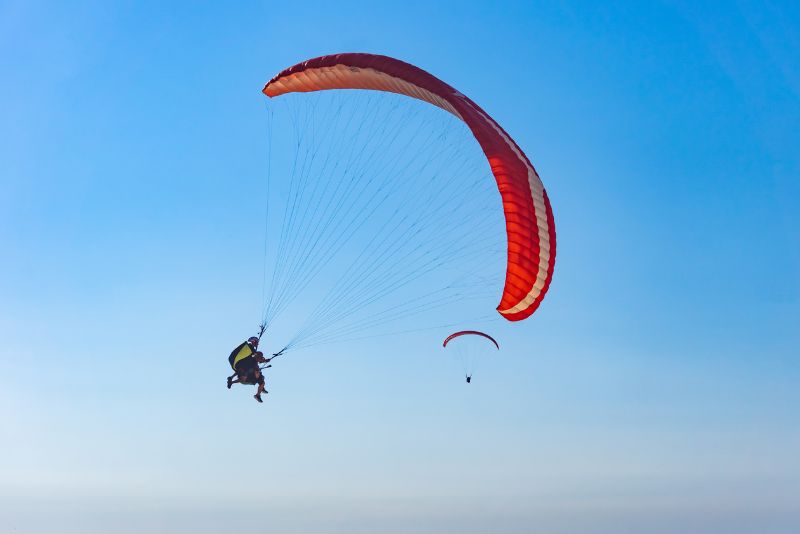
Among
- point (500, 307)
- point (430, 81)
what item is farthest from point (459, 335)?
point (430, 81)

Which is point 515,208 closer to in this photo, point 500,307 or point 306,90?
point 500,307

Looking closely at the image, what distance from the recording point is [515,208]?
101 ft

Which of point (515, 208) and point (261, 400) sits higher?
point (515, 208)

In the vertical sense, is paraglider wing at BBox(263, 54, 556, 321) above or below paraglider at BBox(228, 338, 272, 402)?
above

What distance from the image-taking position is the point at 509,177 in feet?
101

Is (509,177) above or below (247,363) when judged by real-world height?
above

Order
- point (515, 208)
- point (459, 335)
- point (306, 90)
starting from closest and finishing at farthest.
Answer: point (515, 208), point (306, 90), point (459, 335)

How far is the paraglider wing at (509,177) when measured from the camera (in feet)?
102

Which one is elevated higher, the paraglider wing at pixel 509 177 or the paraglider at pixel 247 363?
the paraglider wing at pixel 509 177

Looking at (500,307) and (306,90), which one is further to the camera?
(306,90)

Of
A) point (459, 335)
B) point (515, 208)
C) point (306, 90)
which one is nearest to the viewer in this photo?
point (515, 208)

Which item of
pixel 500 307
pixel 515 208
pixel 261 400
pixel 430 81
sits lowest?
pixel 261 400

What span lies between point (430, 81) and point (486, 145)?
2204mm

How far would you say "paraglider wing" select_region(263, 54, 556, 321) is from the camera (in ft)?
102
